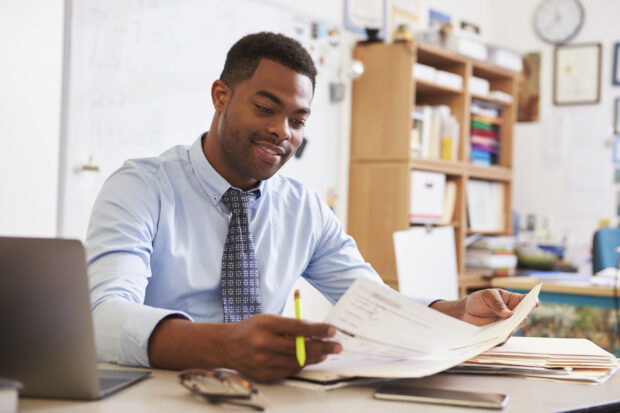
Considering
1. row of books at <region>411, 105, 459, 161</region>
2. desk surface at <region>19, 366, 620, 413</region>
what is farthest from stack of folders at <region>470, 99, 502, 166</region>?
desk surface at <region>19, 366, 620, 413</region>

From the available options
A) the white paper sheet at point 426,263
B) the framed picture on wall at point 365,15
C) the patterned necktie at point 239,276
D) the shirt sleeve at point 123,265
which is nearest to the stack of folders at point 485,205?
the white paper sheet at point 426,263

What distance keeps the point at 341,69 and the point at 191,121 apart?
100cm

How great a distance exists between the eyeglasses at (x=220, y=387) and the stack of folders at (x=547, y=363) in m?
0.36

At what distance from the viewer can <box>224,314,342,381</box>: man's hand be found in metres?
0.85

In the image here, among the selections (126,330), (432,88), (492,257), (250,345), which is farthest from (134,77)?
(492,257)

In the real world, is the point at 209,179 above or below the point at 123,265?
above

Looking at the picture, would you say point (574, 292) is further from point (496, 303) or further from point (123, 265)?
point (123, 265)

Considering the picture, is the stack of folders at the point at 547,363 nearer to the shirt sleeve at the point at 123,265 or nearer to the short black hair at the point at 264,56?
the shirt sleeve at the point at 123,265

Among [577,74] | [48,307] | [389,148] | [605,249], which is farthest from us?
[577,74]

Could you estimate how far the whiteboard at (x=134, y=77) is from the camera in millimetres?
2521

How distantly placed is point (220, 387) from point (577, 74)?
4.35m

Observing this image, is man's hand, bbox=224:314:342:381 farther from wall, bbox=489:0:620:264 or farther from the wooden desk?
wall, bbox=489:0:620:264

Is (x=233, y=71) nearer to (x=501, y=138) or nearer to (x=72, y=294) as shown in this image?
(x=72, y=294)

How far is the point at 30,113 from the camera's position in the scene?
2.39 m
